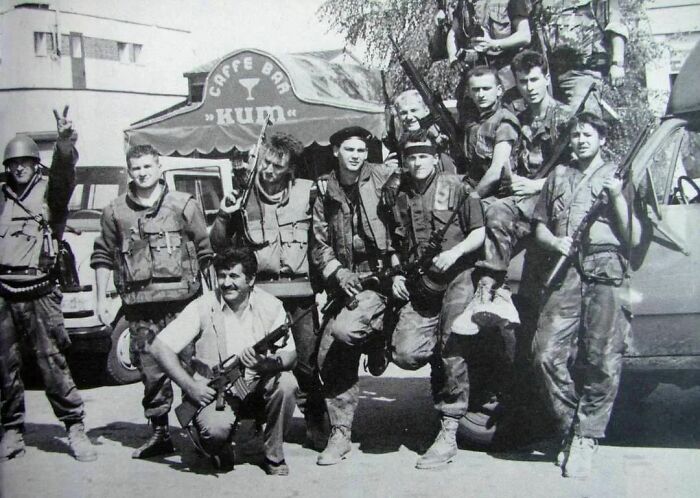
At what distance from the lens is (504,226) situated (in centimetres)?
397

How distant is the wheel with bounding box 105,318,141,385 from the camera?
20.2ft

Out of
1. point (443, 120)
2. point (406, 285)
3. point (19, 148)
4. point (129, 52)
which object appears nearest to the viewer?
point (406, 285)

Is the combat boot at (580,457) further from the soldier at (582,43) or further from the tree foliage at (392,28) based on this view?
the tree foliage at (392,28)

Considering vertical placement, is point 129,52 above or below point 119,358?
above

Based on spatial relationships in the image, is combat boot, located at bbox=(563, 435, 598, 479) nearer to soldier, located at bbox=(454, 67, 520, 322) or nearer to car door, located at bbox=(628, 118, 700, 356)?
car door, located at bbox=(628, 118, 700, 356)

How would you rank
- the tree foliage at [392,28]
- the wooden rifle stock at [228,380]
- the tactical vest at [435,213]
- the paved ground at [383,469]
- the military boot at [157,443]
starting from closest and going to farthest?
the paved ground at [383,469]
the wooden rifle stock at [228,380]
the tactical vest at [435,213]
the military boot at [157,443]
the tree foliage at [392,28]

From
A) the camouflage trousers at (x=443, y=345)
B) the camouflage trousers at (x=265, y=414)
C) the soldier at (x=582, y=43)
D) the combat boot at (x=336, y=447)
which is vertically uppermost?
the soldier at (x=582, y=43)

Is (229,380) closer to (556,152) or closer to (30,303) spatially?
(30,303)

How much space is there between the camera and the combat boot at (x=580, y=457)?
3.64 m

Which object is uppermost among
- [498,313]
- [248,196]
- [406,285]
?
[248,196]

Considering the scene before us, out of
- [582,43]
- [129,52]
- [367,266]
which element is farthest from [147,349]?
[129,52]

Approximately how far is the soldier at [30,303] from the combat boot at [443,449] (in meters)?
1.92

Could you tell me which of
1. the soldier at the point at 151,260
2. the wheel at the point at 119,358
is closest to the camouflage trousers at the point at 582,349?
the soldier at the point at 151,260

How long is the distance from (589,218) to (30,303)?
3231 millimetres
